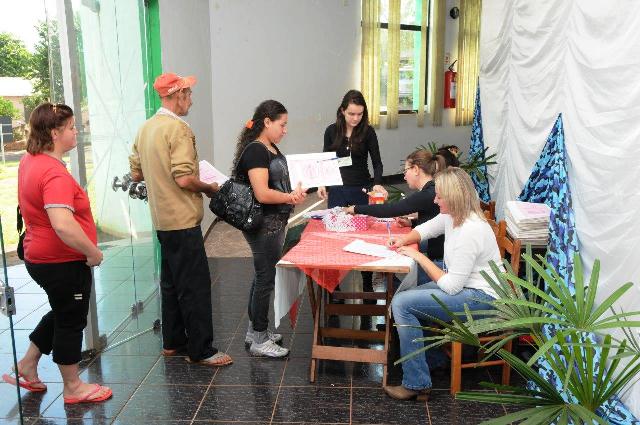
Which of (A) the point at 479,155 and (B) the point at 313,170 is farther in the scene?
(A) the point at 479,155

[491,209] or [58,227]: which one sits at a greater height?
[58,227]

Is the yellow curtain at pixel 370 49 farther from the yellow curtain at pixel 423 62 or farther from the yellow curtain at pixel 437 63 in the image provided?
the yellow curtain at pixel 437 63

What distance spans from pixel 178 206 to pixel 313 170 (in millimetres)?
814

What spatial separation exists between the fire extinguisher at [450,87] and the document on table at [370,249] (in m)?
7.88

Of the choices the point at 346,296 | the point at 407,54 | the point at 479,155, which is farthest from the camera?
the point at 407,54

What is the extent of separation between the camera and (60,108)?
9.25ft

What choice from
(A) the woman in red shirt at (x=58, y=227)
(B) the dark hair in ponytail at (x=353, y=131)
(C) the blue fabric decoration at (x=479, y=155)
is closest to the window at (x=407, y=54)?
(C) the blue fabric decoration at (x=479, y=155)

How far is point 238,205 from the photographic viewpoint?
3.39m

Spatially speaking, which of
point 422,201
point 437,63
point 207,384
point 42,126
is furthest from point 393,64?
point 42,126

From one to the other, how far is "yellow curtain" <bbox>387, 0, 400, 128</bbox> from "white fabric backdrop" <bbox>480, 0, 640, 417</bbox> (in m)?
5.46

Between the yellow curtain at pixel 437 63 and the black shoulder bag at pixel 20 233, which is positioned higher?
the yellow curtain at pixel 437 63

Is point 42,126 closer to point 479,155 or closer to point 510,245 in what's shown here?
point 510,245

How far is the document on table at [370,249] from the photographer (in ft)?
10.6

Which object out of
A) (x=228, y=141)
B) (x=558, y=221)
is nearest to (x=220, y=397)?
(x=558, y=221)
